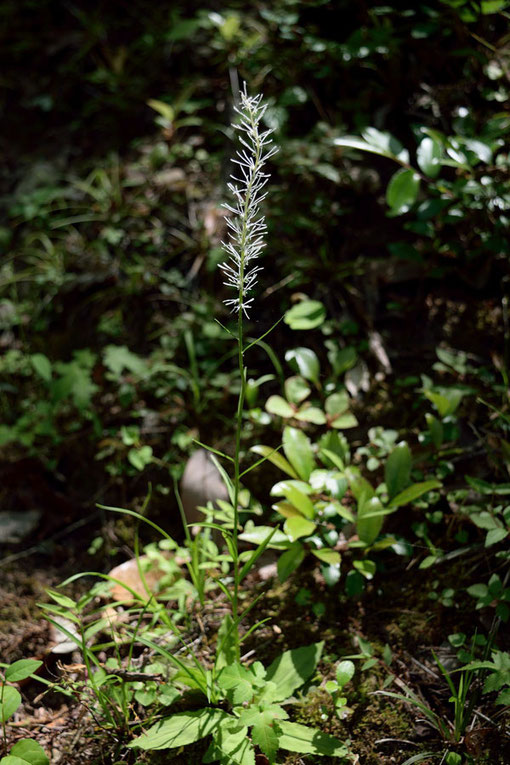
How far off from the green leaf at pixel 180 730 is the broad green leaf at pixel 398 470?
832 millimetres

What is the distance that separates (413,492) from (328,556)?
13.3 inches

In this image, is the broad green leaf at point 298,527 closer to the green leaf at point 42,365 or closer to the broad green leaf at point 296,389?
the broad green leaf at point 296,389

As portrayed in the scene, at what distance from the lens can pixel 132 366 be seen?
8.25ft

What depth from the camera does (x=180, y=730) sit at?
4.42 ft

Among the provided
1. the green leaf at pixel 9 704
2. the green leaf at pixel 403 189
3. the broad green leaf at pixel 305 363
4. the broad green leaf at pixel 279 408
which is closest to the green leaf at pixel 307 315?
the broad green leaf at pixel 305 363

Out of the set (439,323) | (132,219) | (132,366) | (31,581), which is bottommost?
(31,581)

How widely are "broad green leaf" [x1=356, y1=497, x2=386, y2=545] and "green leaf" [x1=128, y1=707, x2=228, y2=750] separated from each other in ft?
2.10

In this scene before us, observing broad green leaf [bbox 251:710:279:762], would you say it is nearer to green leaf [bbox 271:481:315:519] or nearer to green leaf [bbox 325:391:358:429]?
green leaf [bbox 271:481:315:519]

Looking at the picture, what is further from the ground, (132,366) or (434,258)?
(434,258)

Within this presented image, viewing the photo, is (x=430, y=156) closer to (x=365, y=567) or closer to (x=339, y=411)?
(x=339, y=411)

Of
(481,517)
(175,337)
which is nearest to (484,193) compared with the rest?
(481,517)

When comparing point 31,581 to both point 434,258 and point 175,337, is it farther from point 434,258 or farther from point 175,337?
point 434,258

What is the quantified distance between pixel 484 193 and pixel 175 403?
→ 1571 mm

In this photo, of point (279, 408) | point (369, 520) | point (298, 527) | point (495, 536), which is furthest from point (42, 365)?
point (495, 536)
